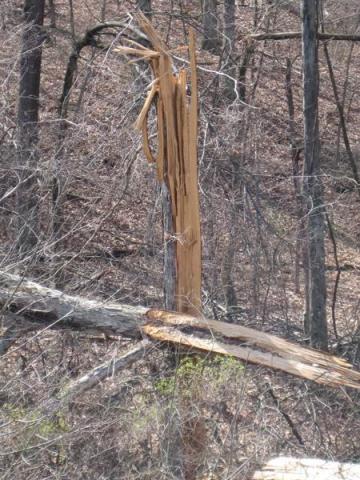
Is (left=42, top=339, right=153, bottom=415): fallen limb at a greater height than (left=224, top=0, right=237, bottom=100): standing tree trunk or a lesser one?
lesser

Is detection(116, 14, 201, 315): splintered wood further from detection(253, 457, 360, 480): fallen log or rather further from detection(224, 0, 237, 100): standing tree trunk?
detection(253, 457, 360, 480): fallen log

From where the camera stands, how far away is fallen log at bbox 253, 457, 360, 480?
7004 millimetres

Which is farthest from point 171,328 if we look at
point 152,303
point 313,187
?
point 313,187

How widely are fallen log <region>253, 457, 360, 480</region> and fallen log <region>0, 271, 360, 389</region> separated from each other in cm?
73

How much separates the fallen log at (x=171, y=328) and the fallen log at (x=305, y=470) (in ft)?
2.38

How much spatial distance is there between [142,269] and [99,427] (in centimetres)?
356

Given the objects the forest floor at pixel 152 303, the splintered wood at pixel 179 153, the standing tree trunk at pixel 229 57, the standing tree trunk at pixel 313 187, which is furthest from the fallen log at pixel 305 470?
the standing tree trunk at pixel 229 57

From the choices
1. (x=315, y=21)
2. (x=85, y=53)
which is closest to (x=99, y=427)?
(x=315, y=21)

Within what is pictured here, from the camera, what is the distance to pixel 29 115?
14.2 meters

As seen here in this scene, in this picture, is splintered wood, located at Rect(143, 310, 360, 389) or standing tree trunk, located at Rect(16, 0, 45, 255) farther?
standing tree trunk, located at Rect(16, 0, 45, 255)

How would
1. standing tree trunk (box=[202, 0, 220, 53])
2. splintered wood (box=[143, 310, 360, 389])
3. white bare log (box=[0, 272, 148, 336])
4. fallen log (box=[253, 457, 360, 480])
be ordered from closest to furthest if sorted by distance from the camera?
fallen log (box=[253, 457, 360, 480]), splintered wood (box=[143, 310, 360, 389]), white bare log (box=[0, 272, 148, 336]), standing tree trunk (box=[202, 0, 220, 53])

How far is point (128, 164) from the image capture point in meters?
9.89

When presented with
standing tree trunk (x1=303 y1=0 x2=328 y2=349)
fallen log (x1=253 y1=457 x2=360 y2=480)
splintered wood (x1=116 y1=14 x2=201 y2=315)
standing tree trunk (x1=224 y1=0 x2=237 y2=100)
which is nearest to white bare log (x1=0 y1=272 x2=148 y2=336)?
splintered wood (x1=116 y1=14 x2=201 y2=315)

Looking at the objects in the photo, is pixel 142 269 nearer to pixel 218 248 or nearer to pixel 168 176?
pixel 218 248
